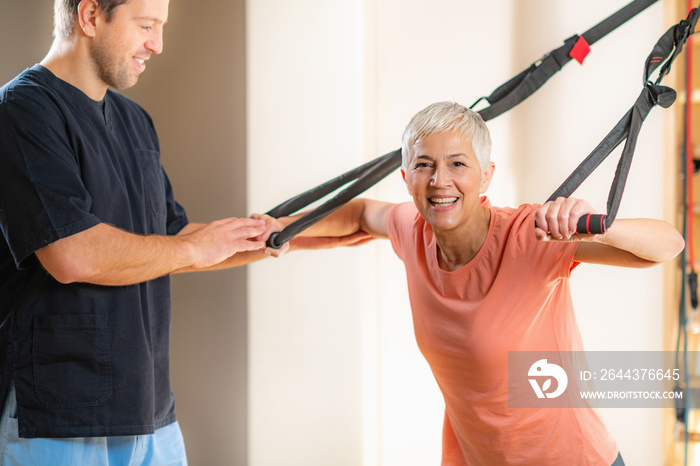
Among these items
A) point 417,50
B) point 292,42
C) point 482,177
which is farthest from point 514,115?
point 292,42

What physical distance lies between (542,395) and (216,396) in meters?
1.07

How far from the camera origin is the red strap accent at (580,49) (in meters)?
1.48

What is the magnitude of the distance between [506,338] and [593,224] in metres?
0.37

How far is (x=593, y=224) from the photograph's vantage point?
0.93 m

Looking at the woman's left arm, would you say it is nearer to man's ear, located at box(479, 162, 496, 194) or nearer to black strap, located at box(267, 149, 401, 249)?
man's ear, located at box(479, 162, 496, 194)

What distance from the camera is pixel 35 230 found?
1.14 metres

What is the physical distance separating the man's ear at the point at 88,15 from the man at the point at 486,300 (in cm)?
71

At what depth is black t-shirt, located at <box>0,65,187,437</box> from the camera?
115cm

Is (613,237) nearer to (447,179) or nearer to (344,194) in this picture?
(447,179)

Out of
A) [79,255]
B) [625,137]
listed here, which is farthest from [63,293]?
[625,137]

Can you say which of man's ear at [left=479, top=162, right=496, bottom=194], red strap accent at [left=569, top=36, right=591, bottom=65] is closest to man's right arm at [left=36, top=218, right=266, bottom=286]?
A: man's ear at [left=479, top=162, right=496, bottom=194]

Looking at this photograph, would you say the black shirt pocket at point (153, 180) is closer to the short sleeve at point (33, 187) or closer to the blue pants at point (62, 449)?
the short sleeve at point (33, 187)

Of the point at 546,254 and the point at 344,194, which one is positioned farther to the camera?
the point at 344,194

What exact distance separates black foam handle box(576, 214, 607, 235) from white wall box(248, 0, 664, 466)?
766 mm
